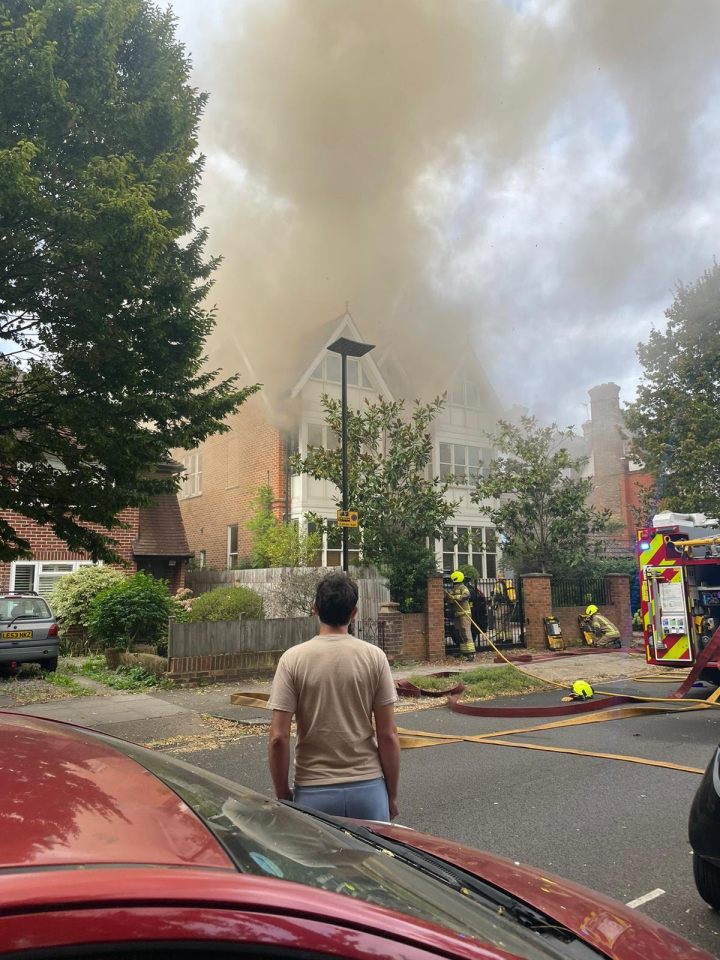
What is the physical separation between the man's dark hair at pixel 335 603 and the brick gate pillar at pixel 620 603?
17052 mm

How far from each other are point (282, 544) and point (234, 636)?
746 centimetres

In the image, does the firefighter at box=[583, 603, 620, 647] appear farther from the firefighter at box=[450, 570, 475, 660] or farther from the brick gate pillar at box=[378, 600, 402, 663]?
the brick gate pillar at box=[378, 600, 402, 663]

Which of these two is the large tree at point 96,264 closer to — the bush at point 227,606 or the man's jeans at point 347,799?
the bush at point 227,606

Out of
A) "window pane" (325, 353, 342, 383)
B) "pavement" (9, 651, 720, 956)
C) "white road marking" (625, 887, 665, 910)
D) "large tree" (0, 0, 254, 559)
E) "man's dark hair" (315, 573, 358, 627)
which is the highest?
"window pane" (325, 353, 342, 383)

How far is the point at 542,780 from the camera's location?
219 inches

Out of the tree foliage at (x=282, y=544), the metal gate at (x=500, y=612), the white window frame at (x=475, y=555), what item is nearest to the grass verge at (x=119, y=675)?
the tree foliage at (x=282, y=544)

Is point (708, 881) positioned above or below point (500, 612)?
below

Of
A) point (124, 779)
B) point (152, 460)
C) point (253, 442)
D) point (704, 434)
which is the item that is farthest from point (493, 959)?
point (253, 442)

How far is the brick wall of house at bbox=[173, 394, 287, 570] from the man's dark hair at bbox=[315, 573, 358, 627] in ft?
61.5

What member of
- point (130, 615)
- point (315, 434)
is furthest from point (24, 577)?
point (315, 434)

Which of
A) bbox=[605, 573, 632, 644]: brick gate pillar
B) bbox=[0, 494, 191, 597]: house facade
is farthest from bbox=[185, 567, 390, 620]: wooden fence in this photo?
bbox=[605, 573, 632, 644]: brick gate pillar

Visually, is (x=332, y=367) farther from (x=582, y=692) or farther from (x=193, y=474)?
(x=582, y=692)

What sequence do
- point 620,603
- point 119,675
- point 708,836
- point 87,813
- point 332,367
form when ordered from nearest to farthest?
1. point 87,813
2. point 708,836
3. point 119,675
4. point 620,603
5. point 332,367

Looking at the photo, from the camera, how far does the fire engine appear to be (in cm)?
978
